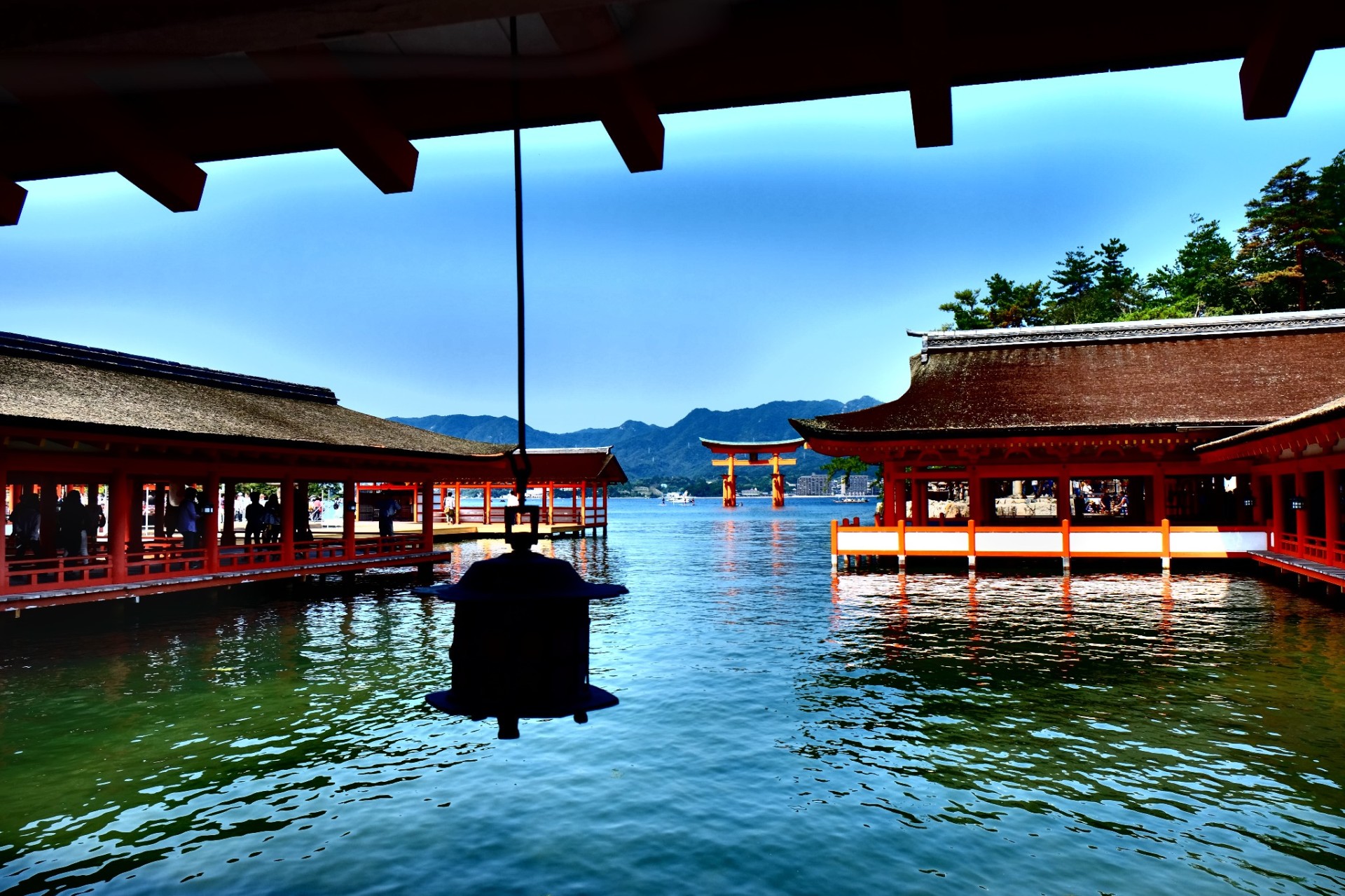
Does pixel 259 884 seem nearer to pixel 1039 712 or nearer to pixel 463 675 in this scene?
pixel 463 675

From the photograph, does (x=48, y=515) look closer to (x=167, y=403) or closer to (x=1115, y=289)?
(x=167, y=403)

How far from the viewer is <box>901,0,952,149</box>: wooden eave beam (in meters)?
2.49

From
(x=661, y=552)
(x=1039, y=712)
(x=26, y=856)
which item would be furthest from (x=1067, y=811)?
(x=661, y=552)

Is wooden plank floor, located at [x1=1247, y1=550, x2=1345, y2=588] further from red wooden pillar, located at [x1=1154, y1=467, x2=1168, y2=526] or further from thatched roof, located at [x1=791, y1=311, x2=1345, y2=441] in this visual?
thatched roof, located at [x1=791, y1=311, x2=1345, y2=441]

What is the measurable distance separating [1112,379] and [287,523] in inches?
969

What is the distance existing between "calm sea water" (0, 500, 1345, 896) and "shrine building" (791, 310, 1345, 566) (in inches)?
308

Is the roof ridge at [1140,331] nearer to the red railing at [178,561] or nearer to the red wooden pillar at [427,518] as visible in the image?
the red wooden pillar at [427,518]

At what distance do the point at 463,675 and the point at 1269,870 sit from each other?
20.1 ft

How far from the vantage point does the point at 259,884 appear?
609 centimetres

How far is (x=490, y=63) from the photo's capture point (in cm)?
296

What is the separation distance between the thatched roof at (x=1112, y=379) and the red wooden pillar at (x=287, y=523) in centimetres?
1396

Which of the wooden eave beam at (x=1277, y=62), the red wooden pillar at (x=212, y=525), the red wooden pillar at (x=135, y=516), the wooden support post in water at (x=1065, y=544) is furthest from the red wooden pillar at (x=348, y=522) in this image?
the wooden eave beam at (x=1277, y=62)

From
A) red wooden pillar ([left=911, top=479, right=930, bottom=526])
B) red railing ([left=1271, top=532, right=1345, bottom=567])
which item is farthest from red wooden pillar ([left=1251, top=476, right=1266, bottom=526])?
red wooden pillar ([left=911, top=479, right=930, bottom=526])

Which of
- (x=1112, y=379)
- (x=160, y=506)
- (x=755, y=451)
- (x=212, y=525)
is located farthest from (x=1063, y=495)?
(x=755, y=451)
